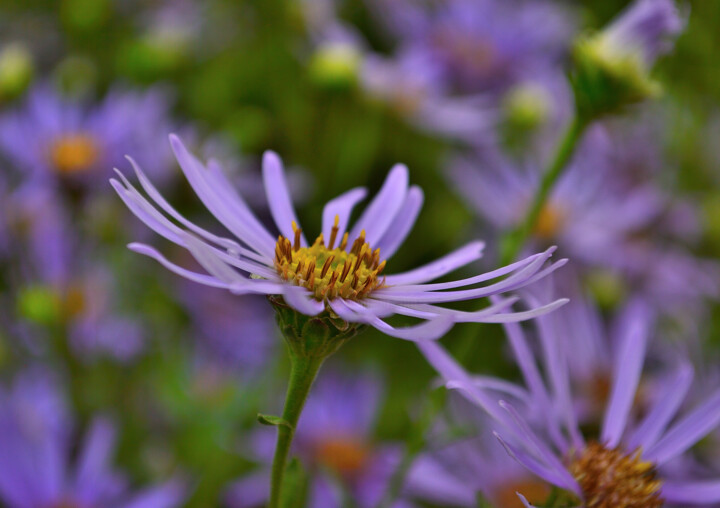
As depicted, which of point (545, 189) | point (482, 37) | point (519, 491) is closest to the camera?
point (545, 189)

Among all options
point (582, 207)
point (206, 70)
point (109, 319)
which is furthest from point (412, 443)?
point (206, 70)

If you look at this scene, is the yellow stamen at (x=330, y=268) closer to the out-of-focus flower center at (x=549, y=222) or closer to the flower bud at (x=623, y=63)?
the flower bud at (x=623, y=63)

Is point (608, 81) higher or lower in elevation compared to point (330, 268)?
higher

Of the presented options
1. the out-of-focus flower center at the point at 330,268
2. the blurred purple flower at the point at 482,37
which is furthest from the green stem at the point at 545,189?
the blurred purple flower at the point at 482,37

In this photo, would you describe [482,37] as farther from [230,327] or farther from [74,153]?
[74,153]

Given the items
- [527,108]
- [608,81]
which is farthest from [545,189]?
[527,108]

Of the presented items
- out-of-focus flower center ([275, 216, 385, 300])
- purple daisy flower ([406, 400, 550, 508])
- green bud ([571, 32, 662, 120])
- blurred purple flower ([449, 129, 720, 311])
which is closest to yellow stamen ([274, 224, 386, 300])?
out-of-focus flower center ([275, 216, 385, 300])

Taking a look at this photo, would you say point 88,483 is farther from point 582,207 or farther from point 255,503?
point 582,207

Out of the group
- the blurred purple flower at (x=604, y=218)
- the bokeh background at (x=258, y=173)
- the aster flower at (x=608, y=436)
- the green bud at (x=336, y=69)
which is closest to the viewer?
the aster flower at (x=608, y=436)
